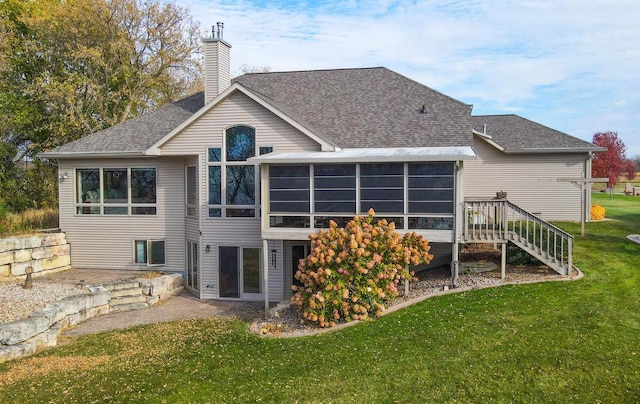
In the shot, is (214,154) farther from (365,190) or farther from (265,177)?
(365,190)

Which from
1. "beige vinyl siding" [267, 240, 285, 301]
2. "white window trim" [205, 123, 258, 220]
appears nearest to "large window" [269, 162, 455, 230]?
"beige vinyl siding" [267, 240, 285, 301]

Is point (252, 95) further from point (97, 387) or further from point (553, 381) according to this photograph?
point (553, 381)

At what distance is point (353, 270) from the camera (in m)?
12.2

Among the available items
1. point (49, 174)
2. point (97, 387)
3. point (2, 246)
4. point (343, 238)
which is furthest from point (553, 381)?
point (49, 174)

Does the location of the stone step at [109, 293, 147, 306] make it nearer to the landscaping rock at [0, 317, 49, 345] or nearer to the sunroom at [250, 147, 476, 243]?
the landscaping rock at [0, 317, 49, 345]

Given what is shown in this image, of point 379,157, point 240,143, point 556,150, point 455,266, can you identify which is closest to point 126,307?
point 240,143

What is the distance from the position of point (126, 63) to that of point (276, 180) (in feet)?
62.1

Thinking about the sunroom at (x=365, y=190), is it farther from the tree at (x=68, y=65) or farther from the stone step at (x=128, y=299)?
the tree at (x=68, y=65)

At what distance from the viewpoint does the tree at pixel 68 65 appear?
2644 cm

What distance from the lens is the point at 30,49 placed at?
27.4 meters

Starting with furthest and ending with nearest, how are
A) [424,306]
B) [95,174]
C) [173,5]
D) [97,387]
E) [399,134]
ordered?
[173,5]
[95,174]
[399,134]
[424,306]
[97,387]

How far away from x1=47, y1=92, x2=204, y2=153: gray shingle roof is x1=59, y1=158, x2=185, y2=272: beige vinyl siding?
534 millimetres

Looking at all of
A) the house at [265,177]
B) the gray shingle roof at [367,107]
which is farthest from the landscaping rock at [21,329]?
the gray shingle roof at [367,107]

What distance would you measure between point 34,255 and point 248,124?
8.66 metres
